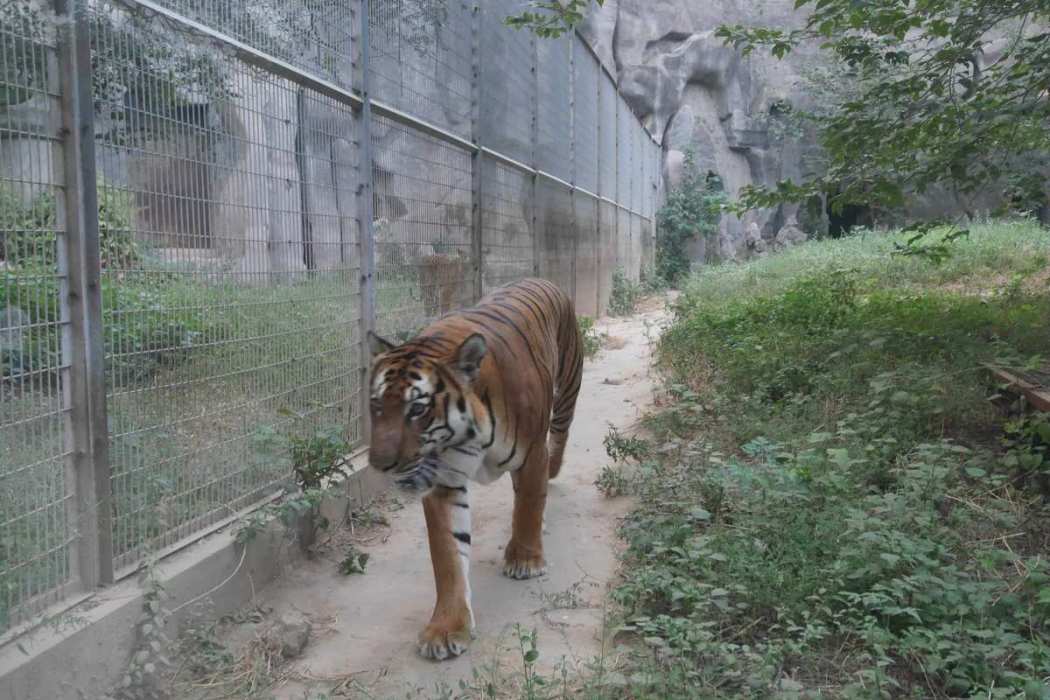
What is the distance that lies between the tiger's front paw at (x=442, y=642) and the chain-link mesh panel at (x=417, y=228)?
1743 mm

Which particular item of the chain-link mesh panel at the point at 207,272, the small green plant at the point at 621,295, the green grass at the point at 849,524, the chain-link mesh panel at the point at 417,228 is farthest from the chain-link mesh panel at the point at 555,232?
the chain-link mesh panel at the point at 207,272

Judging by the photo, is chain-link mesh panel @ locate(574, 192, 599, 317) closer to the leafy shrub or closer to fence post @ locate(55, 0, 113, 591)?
fence post @ locate(55, 0, 113, 591)

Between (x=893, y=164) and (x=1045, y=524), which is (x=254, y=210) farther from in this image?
(x=893, y=164)

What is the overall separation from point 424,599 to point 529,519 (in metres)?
0.54

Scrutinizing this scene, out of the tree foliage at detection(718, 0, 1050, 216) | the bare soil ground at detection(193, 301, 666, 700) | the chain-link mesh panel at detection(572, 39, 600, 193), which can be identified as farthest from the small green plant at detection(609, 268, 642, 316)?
the bare soil ground at detection(193, 301, 666, 700)

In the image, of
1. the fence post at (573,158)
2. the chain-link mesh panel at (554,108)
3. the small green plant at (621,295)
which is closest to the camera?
the chain-link mesh panel at (554,108)

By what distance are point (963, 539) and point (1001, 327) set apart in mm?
3303

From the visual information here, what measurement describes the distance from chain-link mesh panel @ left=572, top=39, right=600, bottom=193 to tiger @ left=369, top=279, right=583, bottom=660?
8692 millimetres

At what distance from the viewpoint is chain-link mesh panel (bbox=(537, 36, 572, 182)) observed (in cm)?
967

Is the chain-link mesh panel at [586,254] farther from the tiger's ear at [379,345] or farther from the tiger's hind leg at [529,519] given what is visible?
the tiger's ear at [379,345]

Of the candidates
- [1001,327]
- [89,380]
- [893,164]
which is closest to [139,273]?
[89,380]

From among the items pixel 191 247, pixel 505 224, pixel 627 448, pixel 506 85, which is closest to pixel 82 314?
pixel 191 247

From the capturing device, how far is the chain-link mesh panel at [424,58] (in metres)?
4.95

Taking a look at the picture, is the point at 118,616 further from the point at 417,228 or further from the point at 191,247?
the point at 417,228
